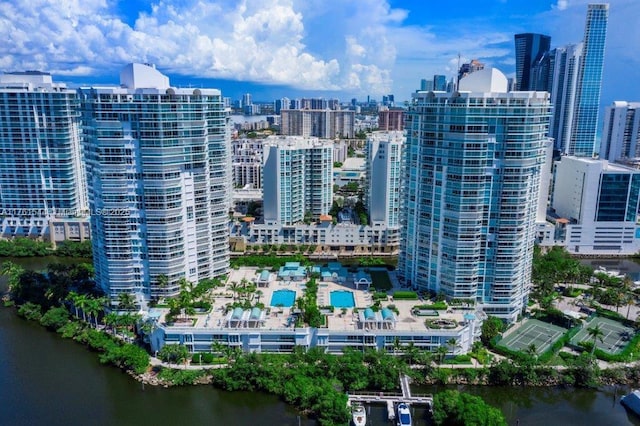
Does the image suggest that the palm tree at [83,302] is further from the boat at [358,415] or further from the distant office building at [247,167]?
the distant office building at [247,167]

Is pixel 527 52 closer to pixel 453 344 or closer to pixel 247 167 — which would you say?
pixel 247 167

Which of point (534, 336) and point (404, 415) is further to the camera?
point (534, 336)

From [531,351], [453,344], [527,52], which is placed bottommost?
[531,351]

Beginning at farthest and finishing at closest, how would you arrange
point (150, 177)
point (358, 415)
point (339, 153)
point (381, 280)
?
1. point (339, 153)
2. point (381, 280)
3. point (150, 177)
4. point (358, 415)

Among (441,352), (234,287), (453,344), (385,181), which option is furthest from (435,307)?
(385,181)

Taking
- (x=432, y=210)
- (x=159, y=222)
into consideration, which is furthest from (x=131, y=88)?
(x=432, y=210)

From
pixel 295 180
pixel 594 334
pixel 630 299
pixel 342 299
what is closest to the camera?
pixel 594 334
